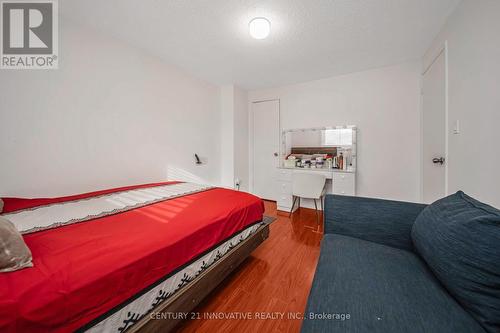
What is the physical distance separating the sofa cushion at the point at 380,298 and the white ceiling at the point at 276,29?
6.88ft

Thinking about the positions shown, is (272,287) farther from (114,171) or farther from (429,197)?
(429,197)

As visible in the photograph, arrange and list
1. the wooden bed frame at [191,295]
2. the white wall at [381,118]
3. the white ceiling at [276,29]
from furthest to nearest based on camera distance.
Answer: the white wall at [381,118], the white ceiling at [276,29], the wooden bed frame at [191,295]

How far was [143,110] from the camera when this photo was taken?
236cm

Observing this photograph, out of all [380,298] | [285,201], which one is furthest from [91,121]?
[285,201]

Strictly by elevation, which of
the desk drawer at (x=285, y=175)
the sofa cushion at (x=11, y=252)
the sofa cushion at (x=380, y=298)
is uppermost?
the desk drawer at (x=285, y=175)

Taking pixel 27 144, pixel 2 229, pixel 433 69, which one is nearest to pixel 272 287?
pixel 2 229

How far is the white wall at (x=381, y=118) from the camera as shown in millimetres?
2639

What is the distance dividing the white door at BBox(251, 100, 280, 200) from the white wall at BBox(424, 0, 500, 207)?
2460mm

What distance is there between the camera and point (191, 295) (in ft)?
3.42

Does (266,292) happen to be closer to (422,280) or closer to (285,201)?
(422,280)

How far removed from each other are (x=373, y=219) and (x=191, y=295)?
1280 mm

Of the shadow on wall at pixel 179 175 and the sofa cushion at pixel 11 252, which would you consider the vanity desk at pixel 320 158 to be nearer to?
the shadow on wall at pixel 179 175

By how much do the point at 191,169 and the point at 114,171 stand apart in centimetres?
117

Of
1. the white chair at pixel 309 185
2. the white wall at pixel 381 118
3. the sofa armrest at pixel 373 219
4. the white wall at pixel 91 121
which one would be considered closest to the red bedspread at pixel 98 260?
the white wall at pixel 91 121
